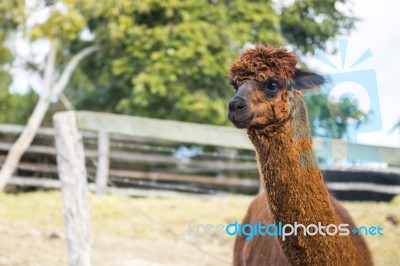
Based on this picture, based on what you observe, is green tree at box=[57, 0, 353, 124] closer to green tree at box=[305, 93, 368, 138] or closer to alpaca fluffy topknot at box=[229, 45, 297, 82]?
green tree at box=[305, 93, 368, 138]

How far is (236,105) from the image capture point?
2715 mm

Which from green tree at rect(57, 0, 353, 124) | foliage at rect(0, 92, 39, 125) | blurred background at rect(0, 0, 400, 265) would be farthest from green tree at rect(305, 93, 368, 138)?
foliage at rect(0, 92, 39, 125)

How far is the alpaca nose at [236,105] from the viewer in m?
2.71

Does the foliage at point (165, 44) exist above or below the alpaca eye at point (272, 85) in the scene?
above

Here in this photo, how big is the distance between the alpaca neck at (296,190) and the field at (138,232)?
6.94 ft

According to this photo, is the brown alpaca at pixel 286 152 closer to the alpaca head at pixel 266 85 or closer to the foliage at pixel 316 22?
the alpaca head at pixel 266 85

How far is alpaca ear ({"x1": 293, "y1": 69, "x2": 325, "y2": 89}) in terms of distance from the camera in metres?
2.93

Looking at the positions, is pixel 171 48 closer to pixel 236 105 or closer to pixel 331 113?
pixel 331 113

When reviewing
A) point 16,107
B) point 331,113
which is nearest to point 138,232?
point 331,113

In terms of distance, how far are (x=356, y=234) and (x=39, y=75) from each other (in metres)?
15.6

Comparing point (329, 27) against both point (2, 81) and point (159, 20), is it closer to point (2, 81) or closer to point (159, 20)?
point (159, 20)

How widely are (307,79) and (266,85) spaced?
240 mm

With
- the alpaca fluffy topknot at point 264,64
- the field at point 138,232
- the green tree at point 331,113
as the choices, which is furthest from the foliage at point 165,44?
the alpaca fluffy topknot at point 264,64

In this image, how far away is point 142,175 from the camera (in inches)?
544
